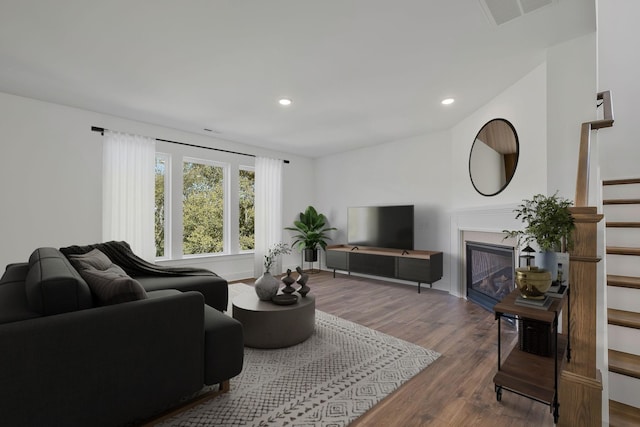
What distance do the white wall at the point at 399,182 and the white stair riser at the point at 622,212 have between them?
91.6 inches

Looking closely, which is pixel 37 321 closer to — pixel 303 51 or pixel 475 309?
pixel 303 51

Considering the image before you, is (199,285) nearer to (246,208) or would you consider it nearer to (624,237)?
(246,208)

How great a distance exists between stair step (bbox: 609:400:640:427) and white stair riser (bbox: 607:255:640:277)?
0.87 meters

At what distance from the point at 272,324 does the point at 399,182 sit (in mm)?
3620

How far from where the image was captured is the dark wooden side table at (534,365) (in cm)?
152

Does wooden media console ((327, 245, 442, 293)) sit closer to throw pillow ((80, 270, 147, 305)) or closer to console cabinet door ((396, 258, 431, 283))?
console cabinet door ((396, 258, 431, 283))

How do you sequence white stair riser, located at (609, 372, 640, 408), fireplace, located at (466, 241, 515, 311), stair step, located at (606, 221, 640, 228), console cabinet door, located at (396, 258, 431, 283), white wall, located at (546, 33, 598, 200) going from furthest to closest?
console cabinet door, located at (396, 258, 431, 283) → fireplace, located at (466, 241, 515, 311) → white wall, located at (546, 33, 598, 200) → stair step, located at (606, 221, 640, 228) → white stair riser, located at (609, 372, 640, 408)

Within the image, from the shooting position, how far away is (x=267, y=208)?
570cm

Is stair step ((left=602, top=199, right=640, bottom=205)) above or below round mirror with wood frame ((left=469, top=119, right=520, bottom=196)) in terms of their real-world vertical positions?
below

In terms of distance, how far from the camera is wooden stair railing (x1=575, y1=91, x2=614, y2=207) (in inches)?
68.2

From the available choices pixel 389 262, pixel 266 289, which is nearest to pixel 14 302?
pixel 266 289

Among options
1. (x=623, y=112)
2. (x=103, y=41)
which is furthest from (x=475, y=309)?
(x=103, y=41)

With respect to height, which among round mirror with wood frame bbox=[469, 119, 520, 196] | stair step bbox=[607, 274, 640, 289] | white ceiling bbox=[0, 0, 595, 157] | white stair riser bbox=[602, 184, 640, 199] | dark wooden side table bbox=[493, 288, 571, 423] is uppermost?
white ceiling bbox=[0, 0, 595, 157]

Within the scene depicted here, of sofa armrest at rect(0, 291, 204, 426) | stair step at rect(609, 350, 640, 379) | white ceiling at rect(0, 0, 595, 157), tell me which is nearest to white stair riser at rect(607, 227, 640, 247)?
stair step at rect(609, 350, 640, 379)
